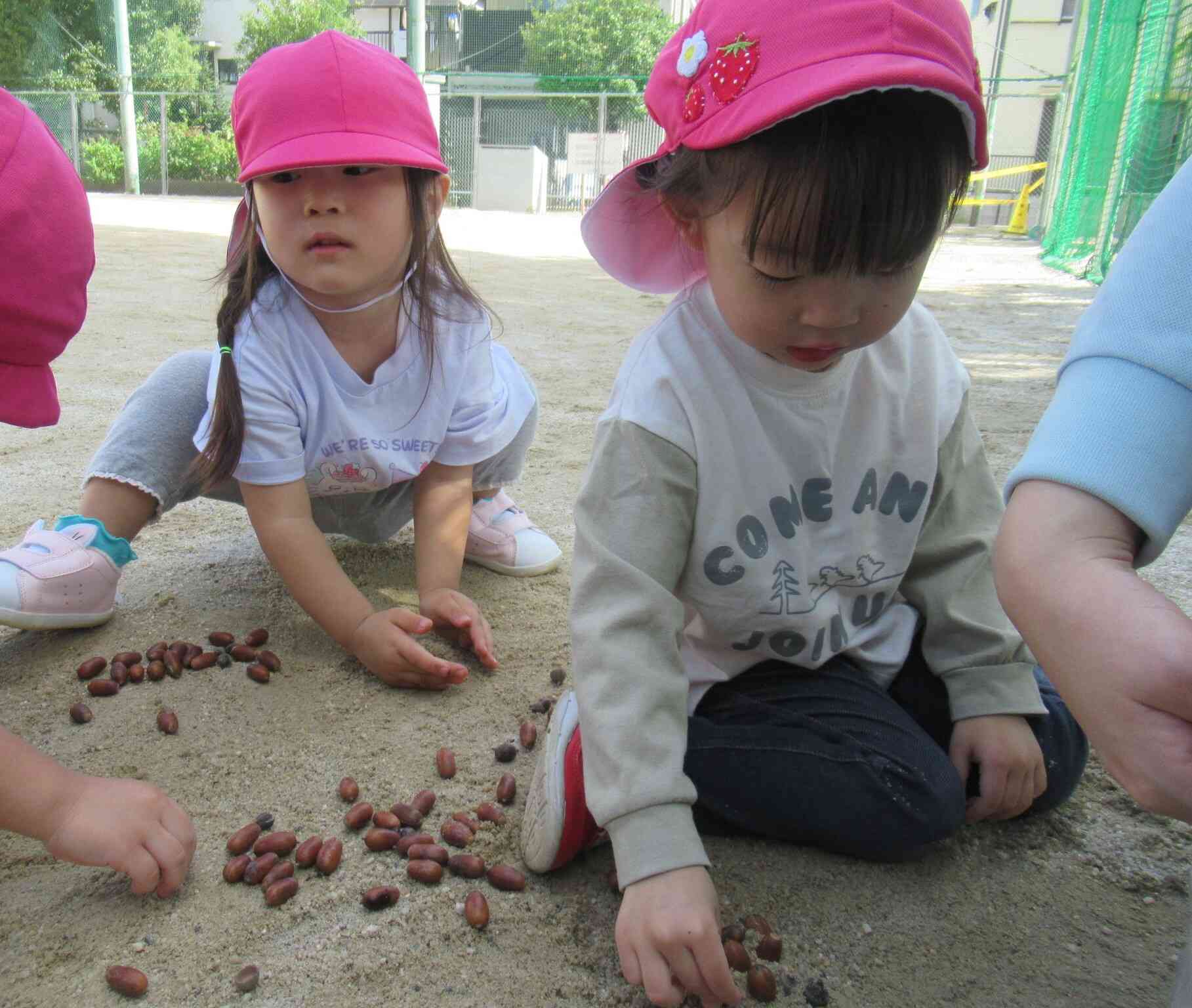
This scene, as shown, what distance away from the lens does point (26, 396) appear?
1.70 metres

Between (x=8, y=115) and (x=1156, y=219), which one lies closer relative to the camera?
(x=1156, y=219)

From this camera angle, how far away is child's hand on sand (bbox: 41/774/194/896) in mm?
1450

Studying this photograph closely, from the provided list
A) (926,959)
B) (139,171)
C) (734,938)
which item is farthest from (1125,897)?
(139,171)

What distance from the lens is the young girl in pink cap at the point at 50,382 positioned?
1.46 m

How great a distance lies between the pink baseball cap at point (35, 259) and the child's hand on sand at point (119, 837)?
0.59 meters

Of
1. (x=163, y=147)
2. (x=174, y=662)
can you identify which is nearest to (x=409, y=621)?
(x=174, y=662)

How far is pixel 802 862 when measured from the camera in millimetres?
1604

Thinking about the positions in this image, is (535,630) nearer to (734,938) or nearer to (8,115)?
(734,938)

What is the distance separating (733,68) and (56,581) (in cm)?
161

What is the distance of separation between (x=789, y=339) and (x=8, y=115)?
122cm

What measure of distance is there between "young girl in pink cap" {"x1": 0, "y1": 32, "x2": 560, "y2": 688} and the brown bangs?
3.29 ft

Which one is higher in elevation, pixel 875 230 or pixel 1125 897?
pixel 875 230

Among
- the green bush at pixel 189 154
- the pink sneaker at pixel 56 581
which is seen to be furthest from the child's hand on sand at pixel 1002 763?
the green bush at pixel 189 154

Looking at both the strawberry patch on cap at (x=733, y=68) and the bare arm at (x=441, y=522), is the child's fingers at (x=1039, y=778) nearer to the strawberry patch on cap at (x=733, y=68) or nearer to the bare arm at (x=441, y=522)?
the strawberry patch on cap at (x=733, y=68)
